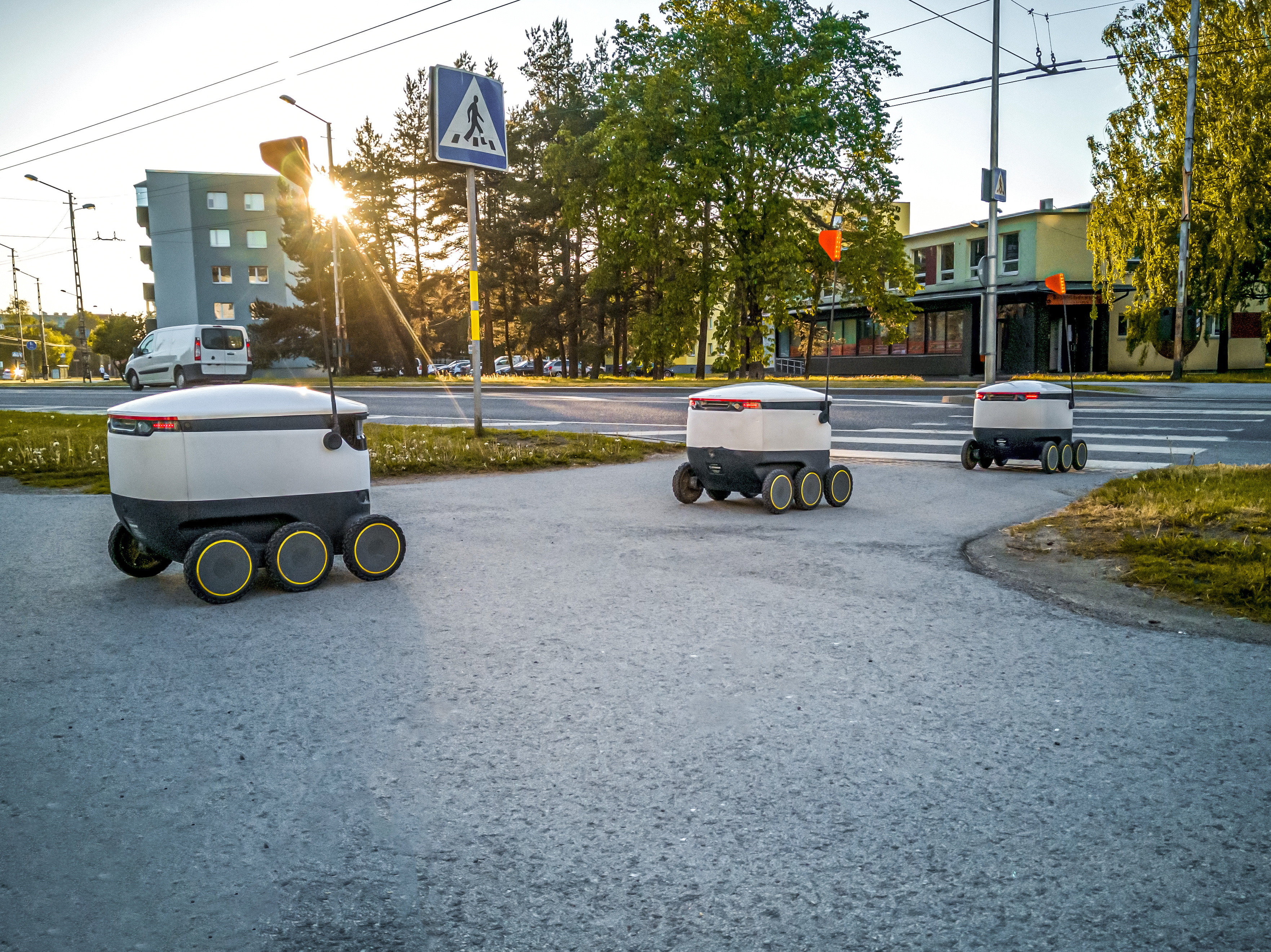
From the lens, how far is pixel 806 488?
26.8ft

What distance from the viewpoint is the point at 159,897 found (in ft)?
7.57

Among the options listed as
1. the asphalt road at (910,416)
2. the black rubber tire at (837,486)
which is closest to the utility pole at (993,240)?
the asphalt road at (910,416)

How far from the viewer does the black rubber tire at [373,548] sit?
216 inches

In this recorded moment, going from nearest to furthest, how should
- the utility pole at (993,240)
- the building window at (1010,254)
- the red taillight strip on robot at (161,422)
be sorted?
the red taillight strip on robot at (161,422) < the utility pole at (993,240) < the building window at (1010,254)

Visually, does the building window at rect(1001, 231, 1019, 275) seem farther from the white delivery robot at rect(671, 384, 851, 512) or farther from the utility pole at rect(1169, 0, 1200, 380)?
the white delivery robot at rect(671, 384, 851, 512)

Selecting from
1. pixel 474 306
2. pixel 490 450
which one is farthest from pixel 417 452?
pixel 474 306

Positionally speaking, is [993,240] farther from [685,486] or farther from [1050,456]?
[685,486]

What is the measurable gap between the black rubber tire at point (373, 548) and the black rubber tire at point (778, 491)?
3291 millimetres

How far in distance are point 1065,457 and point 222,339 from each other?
86.0 feet

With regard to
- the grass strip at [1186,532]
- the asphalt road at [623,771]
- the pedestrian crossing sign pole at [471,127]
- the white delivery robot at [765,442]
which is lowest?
the asphalt road at [623,771]

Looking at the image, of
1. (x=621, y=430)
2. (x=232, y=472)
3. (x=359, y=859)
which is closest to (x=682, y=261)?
(x=621, y=430)

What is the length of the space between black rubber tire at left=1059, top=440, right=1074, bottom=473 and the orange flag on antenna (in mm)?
4981

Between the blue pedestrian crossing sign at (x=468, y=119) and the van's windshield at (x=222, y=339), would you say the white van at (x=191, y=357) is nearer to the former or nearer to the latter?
the van's windshield at (x=222, y=339)

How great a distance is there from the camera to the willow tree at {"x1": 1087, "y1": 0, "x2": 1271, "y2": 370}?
32.2m
